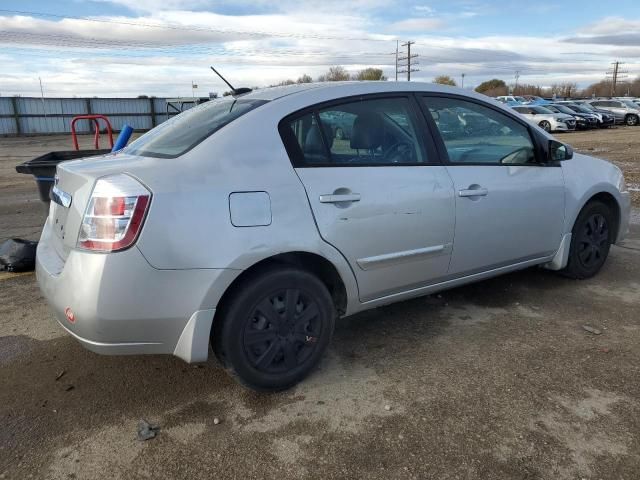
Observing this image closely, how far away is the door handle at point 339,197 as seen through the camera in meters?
2.87

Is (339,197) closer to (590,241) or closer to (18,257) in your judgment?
(590,241)

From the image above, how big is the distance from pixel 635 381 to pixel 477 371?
0.85 meters

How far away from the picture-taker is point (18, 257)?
16.3ft

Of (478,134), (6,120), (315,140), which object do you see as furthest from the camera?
(6,120)

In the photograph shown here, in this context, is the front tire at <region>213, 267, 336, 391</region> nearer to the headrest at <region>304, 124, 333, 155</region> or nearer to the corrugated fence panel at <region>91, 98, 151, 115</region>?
the headrest at <region>304, 124, 333, 155</region>

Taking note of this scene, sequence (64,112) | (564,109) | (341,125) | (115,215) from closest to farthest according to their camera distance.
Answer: (115,215) → (341,125) → (564,109) → (64,112)

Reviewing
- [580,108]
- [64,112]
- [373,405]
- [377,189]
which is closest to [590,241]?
[377,189]

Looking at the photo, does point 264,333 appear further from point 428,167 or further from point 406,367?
point 428,167

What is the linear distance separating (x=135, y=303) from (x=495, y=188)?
7.88ft

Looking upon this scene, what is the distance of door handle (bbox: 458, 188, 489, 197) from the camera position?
3.40m

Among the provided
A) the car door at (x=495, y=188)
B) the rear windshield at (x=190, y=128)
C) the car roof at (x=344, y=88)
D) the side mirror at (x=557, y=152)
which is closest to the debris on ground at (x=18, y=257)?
the rear windshield at (x=190, y=128)

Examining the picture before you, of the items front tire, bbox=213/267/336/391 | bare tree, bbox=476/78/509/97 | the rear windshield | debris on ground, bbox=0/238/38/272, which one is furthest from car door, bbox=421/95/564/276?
bare tree, bbox=476/78/509/97

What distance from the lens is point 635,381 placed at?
297cm

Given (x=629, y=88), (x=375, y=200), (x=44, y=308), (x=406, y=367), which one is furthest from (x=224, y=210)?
(x=629, y=88)
